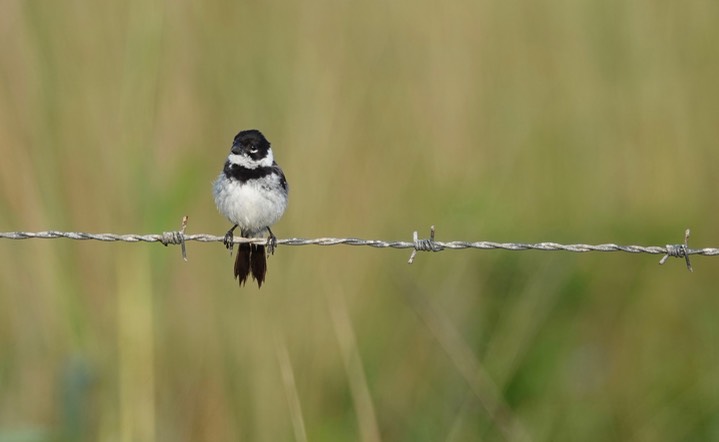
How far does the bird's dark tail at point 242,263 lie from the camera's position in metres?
3.64

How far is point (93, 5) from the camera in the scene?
17.0 ft

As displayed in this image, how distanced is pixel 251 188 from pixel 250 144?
193mm

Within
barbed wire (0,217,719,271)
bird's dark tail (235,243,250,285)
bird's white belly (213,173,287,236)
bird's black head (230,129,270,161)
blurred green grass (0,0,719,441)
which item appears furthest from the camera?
bird's black head (230,129,270,161)

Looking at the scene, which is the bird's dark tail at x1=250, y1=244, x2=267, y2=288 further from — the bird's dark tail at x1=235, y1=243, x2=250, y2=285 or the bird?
the bird

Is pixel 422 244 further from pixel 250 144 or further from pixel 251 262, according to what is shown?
pixel 250 144

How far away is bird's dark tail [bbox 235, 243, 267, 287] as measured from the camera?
3.67m

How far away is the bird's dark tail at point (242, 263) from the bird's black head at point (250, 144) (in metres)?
0.56

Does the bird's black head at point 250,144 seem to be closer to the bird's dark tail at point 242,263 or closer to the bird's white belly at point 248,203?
the bird's white belly at point 248,203

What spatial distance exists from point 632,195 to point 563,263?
3.15 feet

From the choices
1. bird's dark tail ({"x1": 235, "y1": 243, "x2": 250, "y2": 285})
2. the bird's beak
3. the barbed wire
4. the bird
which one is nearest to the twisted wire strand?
the barbed wire

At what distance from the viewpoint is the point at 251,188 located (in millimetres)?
4145

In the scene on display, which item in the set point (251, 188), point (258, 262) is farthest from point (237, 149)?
point (258, 262)

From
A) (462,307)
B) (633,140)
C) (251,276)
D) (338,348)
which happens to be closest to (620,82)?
(633,140)

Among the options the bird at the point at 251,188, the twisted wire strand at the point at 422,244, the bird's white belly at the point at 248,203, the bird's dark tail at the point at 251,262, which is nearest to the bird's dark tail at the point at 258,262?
the bird's dark tail at the point at 251,262
